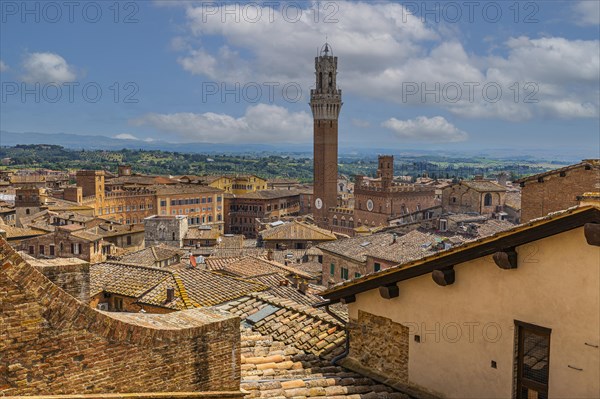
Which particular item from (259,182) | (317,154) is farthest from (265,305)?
(259,182)

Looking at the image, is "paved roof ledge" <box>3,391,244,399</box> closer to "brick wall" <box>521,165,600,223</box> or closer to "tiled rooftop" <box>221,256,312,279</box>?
"brick wall" <box>521,165,600,223</box>

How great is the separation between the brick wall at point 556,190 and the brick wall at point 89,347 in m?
13.4

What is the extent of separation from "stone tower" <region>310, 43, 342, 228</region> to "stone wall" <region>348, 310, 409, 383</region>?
95.5m

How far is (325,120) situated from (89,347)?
10470 centimetres

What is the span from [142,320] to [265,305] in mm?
5856

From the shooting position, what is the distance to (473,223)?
52.8 meters

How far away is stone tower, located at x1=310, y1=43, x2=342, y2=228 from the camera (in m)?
105

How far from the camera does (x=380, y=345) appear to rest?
7766mm

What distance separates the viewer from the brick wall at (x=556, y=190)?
1656cm

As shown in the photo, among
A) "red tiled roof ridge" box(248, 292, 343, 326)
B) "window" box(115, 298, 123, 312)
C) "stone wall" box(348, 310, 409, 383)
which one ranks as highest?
"stone wall" box(348, 310, 409, 383)

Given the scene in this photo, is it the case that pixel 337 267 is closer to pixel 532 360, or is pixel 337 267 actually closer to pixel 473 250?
pixel 473 250

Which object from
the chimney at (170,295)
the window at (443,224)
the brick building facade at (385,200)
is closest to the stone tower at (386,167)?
the brick building facade at (385,200)

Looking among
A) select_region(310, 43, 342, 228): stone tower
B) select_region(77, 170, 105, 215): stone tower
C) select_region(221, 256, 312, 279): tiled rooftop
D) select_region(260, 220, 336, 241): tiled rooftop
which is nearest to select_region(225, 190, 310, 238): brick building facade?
select_region(310, 43, 342, 228): stone tower

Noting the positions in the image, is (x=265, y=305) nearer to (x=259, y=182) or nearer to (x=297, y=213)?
(x=297, y=213)
